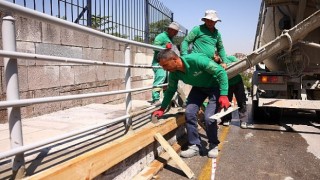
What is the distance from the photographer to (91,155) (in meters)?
2.65

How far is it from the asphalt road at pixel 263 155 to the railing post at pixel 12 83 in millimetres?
1992

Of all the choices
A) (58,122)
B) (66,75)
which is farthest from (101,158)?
(66,75)

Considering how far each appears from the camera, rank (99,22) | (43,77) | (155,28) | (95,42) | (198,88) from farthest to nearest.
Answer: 1. (155,28)
2. (99,22)
3. (95,42)
4. (43,77)
5. (198,88)

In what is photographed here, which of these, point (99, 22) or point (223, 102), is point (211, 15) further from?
point (99, 22)

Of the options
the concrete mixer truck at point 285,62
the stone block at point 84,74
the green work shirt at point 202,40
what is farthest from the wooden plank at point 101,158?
the concrete mixer truck at point 285,62

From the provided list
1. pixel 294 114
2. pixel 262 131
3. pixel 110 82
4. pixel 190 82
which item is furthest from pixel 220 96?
pixel 294 114

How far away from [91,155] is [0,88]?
91.8 inches

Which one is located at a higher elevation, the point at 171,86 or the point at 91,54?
the point at 91,54

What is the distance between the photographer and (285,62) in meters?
7.36

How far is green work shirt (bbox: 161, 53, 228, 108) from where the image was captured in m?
4.29

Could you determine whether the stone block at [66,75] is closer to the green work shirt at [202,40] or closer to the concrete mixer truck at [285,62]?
the green work shirt at [202,40]

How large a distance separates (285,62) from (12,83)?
6.53 metres

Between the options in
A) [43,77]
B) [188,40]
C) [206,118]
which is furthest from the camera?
[188,40]

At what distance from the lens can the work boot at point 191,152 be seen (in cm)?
446
